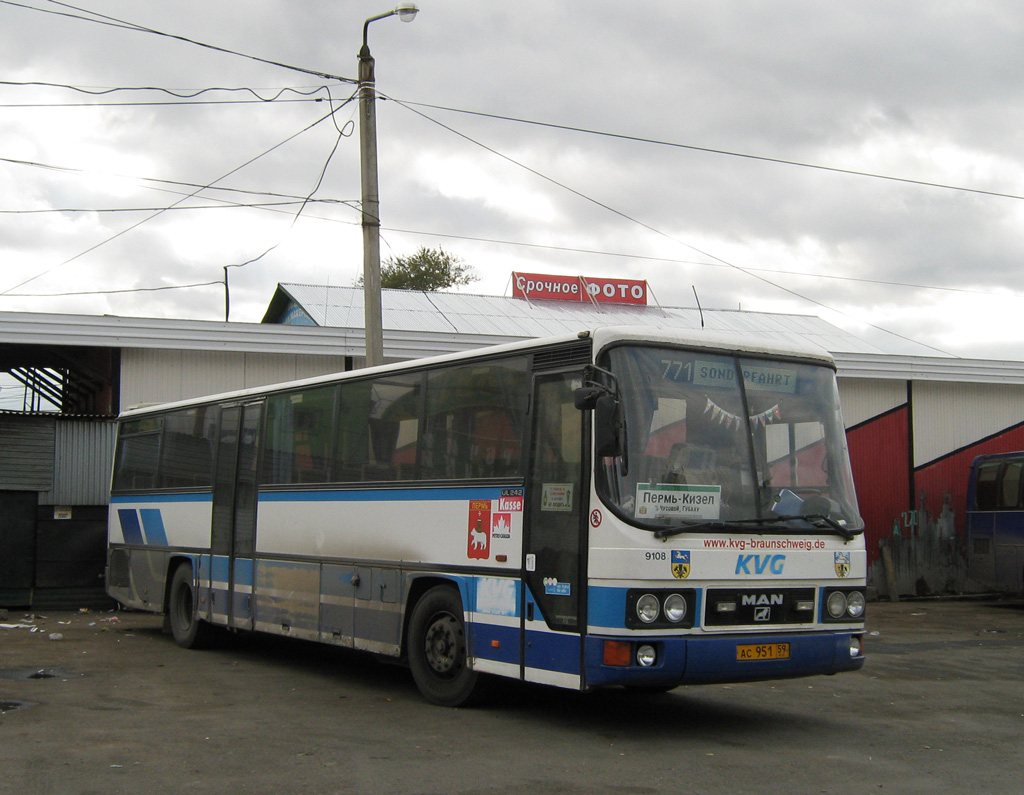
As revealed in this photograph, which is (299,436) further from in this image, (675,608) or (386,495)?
(675,608)

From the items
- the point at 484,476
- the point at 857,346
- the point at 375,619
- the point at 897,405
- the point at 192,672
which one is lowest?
the point at 192,672

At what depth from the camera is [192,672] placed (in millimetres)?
12125

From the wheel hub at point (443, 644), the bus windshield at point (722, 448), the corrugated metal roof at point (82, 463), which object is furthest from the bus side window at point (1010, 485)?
the corrugated metal roof at point (82, 463)

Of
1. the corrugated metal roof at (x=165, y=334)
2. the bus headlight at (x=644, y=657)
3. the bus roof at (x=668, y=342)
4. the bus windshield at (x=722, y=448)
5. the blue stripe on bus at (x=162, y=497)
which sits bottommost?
the bus headlight at (x=644, y=657)

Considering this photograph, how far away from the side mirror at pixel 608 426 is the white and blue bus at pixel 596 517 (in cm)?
2

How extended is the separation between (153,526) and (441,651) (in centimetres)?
703

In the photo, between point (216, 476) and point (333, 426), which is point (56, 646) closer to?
point (216, 476)

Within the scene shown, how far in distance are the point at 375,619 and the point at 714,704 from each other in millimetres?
3156

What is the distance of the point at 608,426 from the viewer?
786cm

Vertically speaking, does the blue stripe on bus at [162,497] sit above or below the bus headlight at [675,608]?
above

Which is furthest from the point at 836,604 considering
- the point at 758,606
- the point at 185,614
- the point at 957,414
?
the point at 957,414

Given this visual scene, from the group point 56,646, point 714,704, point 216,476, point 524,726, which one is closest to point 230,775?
point 524,726

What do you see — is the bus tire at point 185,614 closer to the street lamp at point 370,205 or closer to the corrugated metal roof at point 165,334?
the street lamp at point 370,205

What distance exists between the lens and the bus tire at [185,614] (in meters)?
14.1
